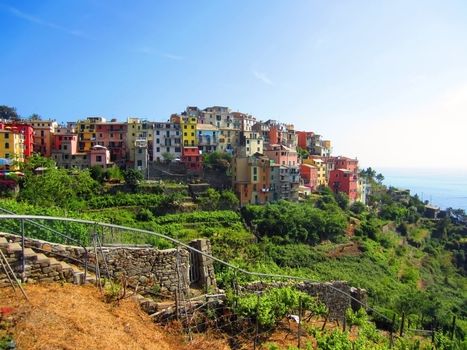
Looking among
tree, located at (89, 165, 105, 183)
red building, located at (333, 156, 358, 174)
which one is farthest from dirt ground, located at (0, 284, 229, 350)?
red building, located at (333, 156, 358, 174)

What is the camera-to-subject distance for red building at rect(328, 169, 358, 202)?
64250mm

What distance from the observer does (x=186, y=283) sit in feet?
33.6

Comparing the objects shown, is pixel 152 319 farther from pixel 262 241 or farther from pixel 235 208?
pixel 235 208

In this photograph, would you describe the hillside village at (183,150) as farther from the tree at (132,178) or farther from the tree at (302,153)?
the tree at (132,178)

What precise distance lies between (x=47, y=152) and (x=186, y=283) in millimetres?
48917

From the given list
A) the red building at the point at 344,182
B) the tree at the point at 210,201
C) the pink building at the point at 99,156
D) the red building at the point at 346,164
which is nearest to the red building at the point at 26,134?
the pink building at the point at 99,156

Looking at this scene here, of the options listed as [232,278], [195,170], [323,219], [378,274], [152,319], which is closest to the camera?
[152,319]

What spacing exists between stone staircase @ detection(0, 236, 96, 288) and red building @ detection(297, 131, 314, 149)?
2825 inches

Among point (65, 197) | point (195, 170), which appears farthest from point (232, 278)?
point (195, 170)

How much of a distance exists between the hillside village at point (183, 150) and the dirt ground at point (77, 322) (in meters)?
39.4

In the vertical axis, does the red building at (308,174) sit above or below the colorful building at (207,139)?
below

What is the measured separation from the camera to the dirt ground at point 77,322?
568cm

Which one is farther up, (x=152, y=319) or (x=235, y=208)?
(x=152, y=319)

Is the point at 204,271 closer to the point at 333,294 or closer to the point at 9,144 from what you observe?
the point at 333,294
